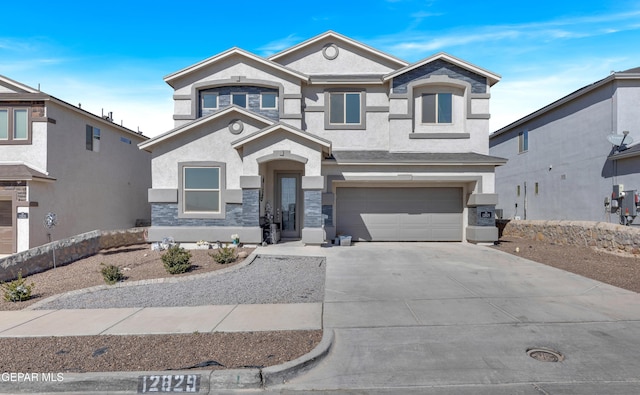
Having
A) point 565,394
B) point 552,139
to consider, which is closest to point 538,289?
point 565,394

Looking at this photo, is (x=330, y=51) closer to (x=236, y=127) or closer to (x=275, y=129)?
(x=275, y=129)

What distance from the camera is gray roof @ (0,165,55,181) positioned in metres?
14.0

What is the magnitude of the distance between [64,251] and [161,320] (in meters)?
7.75

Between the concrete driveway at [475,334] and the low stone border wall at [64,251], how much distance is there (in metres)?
8.28

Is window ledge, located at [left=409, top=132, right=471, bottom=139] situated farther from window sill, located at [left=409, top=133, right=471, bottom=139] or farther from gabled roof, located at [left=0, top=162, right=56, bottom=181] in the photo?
gabled roof, located at [left=0, top=162, right=56, bottom=181]

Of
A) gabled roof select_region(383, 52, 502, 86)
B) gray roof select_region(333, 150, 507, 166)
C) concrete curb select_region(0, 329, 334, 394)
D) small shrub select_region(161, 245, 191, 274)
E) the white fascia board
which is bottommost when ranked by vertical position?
concrete curb select_region(0, 329, 334, 394)

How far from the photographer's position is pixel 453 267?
399 inches

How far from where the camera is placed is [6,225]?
580 inches

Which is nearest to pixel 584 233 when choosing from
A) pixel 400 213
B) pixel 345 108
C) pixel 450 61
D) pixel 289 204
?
pixel 400 213

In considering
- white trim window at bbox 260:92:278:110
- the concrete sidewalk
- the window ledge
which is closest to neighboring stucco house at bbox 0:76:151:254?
white trim window at bbox 260:92:278:110

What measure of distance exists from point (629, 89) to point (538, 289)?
1340cm

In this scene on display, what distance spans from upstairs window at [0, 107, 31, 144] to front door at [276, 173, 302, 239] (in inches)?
416

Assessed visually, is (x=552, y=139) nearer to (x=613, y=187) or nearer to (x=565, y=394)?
(x=613, y=187)

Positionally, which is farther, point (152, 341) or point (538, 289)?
point (538, 289)
